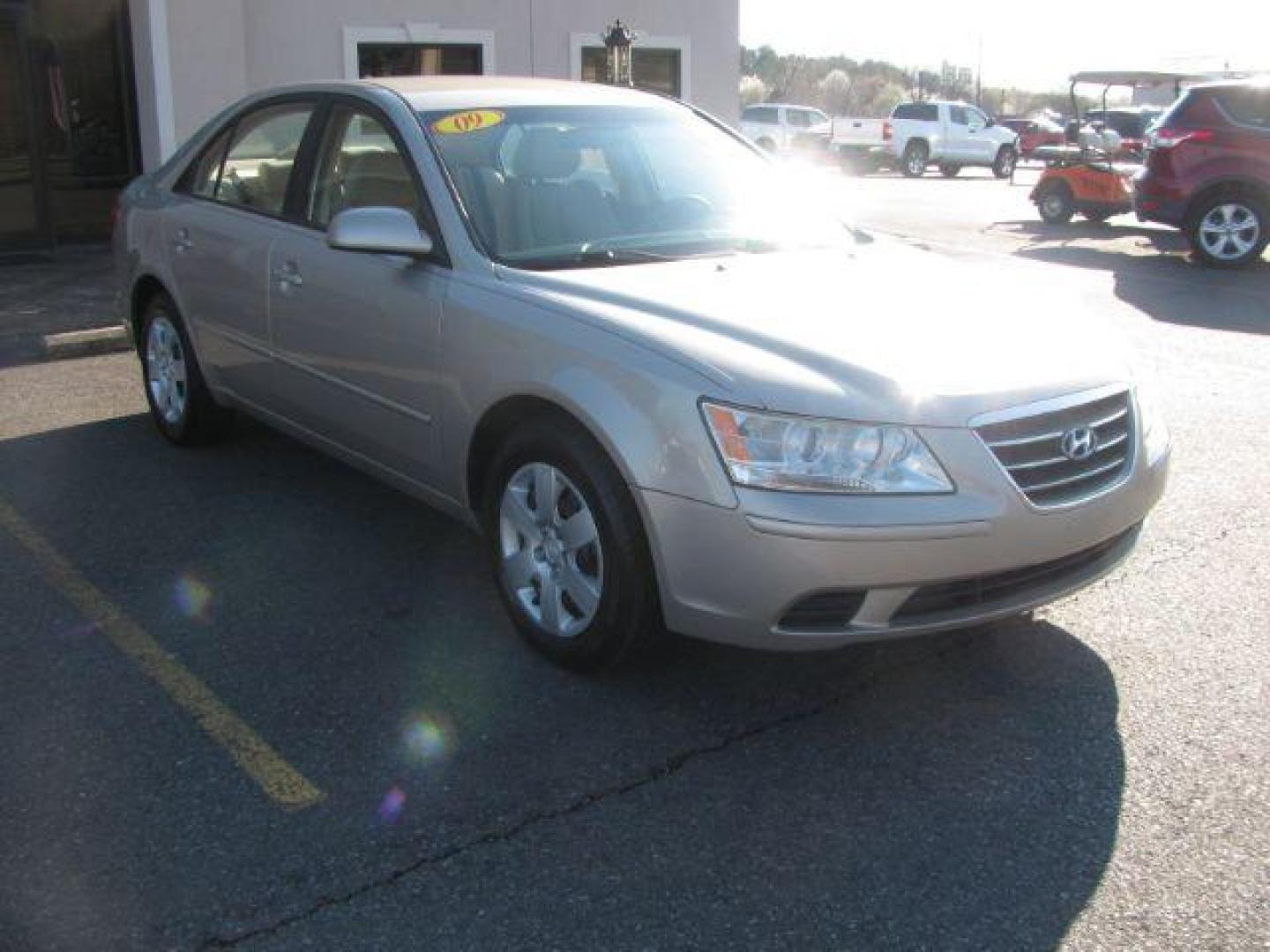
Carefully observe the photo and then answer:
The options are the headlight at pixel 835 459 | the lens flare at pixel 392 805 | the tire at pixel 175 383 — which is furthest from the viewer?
the tire at pixel 175 383

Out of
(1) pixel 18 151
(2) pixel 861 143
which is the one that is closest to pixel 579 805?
(1) pixel 18 151

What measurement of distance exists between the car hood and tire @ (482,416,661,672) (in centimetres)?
38

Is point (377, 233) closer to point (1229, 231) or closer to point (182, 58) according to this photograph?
point (182, 58)

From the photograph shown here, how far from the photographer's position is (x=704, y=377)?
3285 mm

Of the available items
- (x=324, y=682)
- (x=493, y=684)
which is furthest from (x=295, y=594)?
(x=493, y=684)

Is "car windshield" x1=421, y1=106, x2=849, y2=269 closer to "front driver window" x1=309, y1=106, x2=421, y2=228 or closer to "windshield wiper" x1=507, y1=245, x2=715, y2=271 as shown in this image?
"windshield wiper" x1=507, y1=245, x2=715, y2=271

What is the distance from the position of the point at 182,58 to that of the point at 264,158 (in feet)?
23.6

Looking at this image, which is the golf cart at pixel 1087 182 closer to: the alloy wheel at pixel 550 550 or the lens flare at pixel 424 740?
the alloy wheel at pixel 550 550

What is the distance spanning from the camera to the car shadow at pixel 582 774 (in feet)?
9.07

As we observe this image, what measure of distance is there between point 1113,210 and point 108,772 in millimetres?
15689

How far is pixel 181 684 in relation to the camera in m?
3.75

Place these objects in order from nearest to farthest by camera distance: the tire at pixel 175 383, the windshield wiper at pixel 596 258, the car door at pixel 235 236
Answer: the windshield wiper at pixel 596 258, the car door at pixel 235 236, the tire at pixel 175 383

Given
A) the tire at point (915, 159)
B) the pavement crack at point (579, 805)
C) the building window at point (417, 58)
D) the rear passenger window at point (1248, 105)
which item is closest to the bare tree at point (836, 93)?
the tire at point (915, 159)

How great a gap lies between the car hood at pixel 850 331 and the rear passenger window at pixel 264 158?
1.62 m
